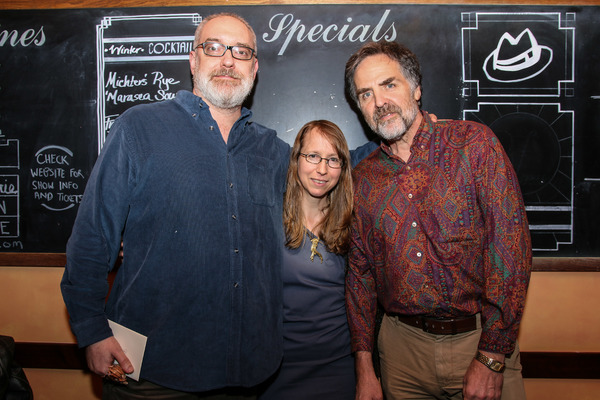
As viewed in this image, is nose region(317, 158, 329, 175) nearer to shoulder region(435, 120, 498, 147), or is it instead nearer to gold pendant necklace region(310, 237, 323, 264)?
gold pendant necklace region(310, 237, 323, 264)

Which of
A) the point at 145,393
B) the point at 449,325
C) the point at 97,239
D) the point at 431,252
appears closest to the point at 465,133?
the point at 431,252

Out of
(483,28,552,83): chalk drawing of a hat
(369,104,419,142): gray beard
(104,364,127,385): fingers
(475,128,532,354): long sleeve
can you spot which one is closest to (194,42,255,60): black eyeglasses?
(369,104,419,142): gray beard

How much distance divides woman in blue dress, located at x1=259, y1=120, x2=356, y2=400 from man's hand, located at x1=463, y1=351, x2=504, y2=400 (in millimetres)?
540

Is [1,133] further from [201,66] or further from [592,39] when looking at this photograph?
[592,39]

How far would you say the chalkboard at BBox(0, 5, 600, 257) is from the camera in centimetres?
208

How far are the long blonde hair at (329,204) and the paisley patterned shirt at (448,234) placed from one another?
0.10m

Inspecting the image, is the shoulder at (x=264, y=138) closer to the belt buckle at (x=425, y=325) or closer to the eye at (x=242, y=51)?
the eye at (x=242, y=51)

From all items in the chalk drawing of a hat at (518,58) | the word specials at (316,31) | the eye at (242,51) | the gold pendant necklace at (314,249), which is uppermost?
the word specials at (316,31)

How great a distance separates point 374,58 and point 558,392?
2274mm

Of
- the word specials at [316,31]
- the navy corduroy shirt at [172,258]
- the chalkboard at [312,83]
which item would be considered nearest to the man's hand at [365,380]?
the navy corduroy shirt at [172,258]

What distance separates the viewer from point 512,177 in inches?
54.8

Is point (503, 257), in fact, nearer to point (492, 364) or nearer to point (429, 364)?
point (492, 364)

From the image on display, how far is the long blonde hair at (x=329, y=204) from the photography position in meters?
1.70

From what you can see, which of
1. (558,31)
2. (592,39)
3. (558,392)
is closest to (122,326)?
(558,392)
